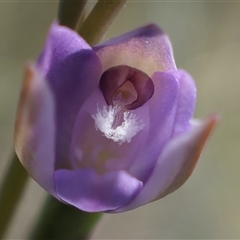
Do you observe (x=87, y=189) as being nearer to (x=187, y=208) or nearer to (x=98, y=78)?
(x=98, y=78)

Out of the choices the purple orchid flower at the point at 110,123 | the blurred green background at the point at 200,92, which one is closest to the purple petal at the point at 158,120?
the purple orchid flower at the point at 110,123

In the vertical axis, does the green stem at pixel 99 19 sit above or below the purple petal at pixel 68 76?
above

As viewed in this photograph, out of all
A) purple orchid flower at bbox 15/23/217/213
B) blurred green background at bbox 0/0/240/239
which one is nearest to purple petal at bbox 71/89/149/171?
purple orchid flower at bbox 15/23/217/213

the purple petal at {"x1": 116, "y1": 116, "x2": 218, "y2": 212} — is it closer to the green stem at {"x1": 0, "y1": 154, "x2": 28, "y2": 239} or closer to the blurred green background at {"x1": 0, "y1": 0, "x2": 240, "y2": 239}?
the green stem at {"x1": 0, "y1": 154, "x2": 28, "y2": 239}

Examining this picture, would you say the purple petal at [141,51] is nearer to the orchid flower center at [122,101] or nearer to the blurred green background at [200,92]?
the orchid flower center at [122,101]

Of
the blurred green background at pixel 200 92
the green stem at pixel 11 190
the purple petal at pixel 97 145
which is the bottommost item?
the blurred green background at pixel 200 92

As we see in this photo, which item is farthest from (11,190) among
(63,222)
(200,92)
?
(200,92)

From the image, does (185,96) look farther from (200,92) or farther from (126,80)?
(200,92)
